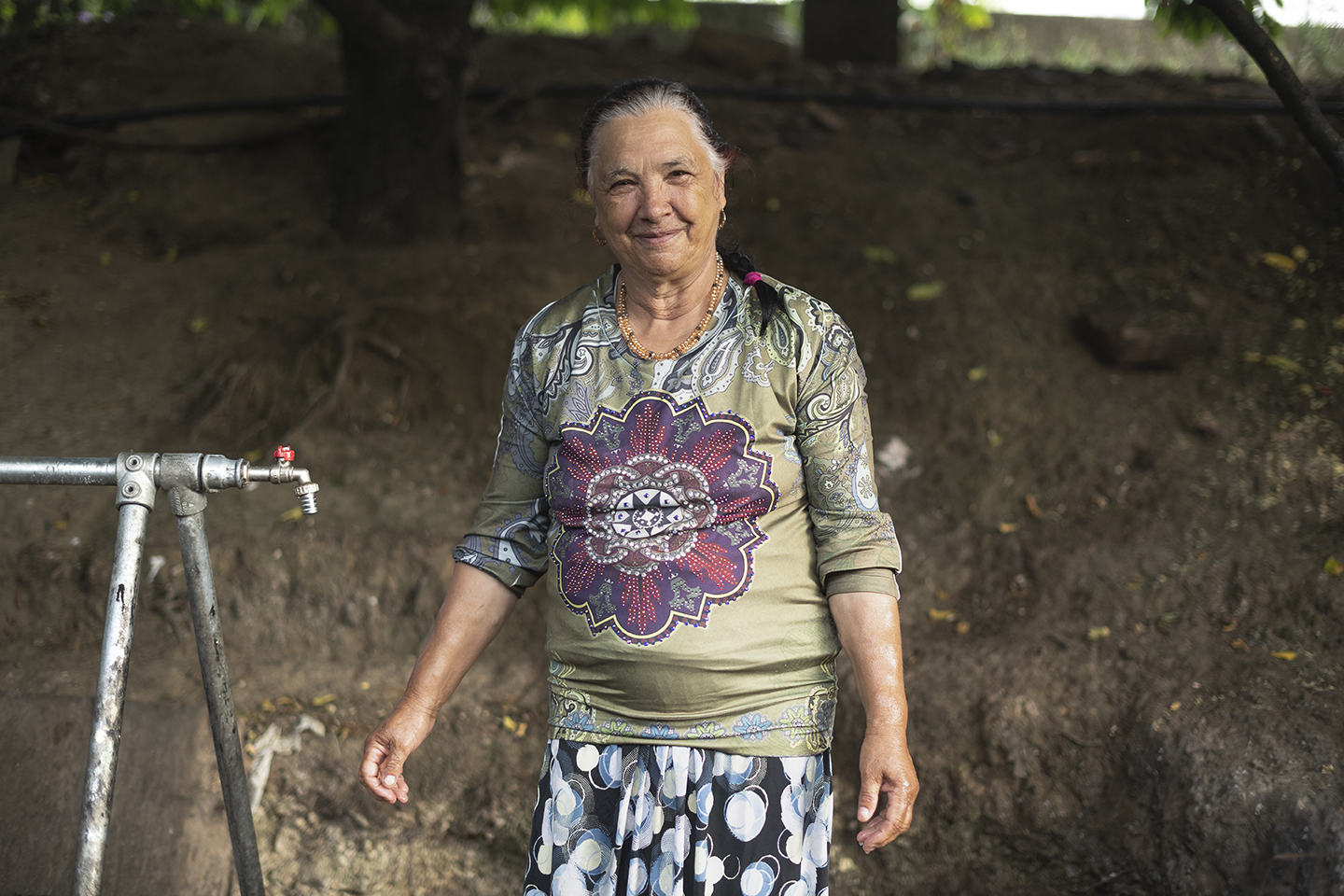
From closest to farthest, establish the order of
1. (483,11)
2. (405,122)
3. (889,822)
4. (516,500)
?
(889,822) < (516,500) < (405,122) < (483,11)

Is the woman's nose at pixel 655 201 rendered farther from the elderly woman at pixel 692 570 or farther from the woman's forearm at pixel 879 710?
the woman's forearm at pixel 879 710

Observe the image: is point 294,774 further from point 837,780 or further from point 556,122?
point 556,122

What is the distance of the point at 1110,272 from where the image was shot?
433cm

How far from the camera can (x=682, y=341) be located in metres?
1.86

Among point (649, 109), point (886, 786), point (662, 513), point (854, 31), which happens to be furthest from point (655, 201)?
point (854, 31)

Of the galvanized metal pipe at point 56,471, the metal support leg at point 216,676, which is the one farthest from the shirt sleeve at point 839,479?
the galvanized metal pipe at point 56,471

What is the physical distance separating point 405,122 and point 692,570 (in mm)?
3573

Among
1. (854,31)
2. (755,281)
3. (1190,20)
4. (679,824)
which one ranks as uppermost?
(854,31)

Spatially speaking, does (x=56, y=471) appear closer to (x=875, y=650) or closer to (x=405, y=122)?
(x=875, y=650)

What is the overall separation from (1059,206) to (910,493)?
1.82 m

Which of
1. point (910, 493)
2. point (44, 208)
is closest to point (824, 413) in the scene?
point (910, 493)

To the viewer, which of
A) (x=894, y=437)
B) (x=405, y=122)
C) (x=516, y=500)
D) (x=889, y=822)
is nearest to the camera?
(x=889, y=822)

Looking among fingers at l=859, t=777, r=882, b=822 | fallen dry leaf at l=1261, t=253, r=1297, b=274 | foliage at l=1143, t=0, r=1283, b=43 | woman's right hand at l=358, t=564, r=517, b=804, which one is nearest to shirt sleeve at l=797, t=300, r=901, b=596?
fingers at l=859, t=777, r=882, b=822

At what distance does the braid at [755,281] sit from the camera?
1841 mm
